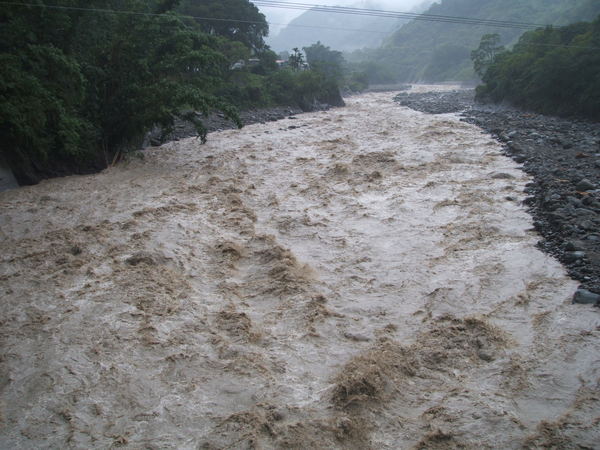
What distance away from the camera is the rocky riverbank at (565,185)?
5.59 m

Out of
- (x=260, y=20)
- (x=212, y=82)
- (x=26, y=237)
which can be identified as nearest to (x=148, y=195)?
(x=26, y=237)

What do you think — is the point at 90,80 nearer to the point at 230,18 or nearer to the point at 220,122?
the point at 220,122

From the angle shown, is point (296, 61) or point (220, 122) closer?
point (220, 122)

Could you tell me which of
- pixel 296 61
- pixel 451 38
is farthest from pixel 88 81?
pixel 451 38

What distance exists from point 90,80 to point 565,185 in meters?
10.8

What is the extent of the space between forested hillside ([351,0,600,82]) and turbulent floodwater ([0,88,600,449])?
4595 cm

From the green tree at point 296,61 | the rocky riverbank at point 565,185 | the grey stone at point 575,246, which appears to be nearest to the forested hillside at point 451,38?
the green tree at point 296,61

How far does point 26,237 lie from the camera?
686cm

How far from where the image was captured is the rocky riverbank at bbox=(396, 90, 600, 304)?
220 inches

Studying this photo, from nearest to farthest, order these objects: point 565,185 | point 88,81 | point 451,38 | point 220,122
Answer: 1. point 565,185
2. point 88,81
3. point 220,122
4. point 451,38

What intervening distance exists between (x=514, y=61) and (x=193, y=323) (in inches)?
948

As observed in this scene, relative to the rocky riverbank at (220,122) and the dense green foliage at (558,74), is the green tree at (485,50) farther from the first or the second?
the rocky riverbank at (220,122)

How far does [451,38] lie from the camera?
69.1m

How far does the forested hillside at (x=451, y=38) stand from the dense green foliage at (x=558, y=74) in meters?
26.2
